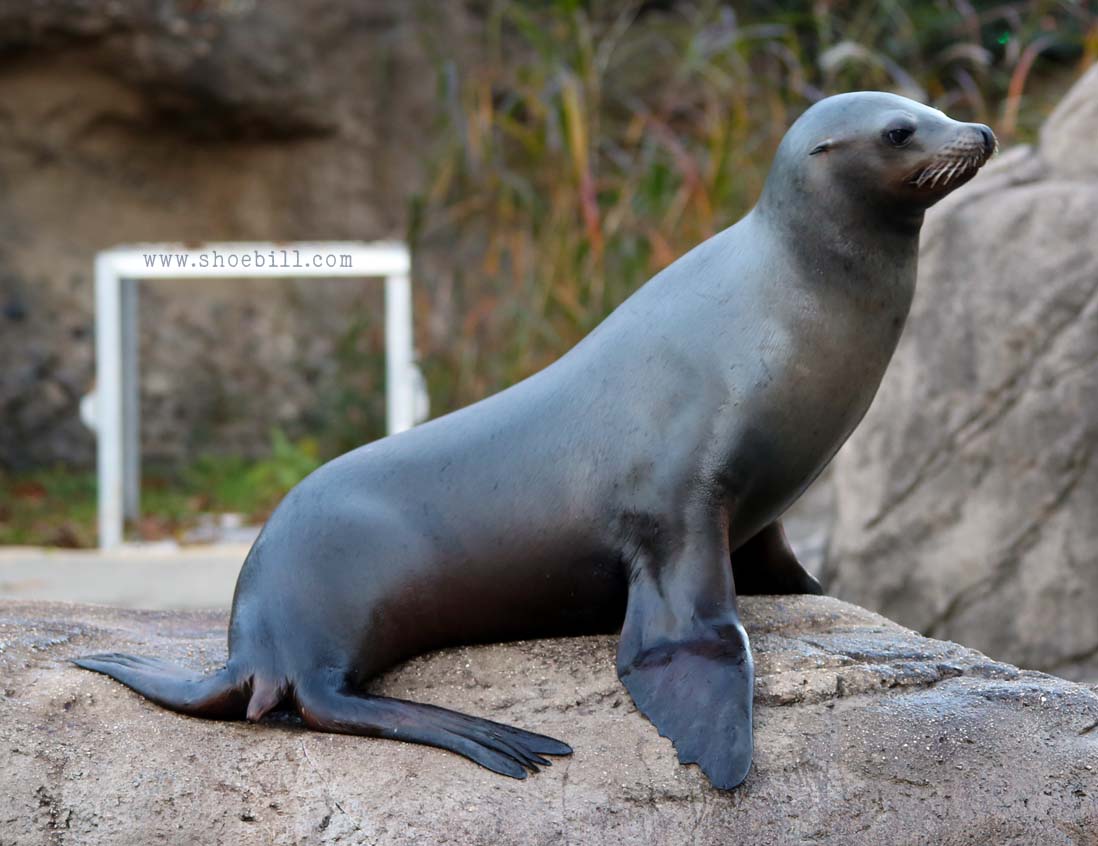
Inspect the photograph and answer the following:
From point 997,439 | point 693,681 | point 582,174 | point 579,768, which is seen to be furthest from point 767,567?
point 582,174

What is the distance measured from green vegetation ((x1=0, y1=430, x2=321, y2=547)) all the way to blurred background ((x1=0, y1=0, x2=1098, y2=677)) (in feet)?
0.10

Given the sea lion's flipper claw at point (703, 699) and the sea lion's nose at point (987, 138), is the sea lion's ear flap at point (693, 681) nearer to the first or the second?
the sea lion's flipper claw at point (703, 699)

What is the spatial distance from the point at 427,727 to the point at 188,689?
0.46m

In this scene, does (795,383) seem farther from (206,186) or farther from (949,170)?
(206,186)

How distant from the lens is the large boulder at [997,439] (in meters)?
4.79

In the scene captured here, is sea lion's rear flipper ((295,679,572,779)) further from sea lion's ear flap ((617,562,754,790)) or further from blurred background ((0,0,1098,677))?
blurred background ((0,0,1098,677))

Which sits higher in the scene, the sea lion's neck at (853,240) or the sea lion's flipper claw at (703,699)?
the sea lion's neck at (853,240)

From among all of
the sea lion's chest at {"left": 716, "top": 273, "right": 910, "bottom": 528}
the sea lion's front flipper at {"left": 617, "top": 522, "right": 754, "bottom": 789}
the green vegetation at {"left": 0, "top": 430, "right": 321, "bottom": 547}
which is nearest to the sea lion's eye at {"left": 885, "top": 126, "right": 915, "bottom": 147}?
the sea lion's chest at {"left": 716, "top": 273, "right": 910, "bottom": 528}

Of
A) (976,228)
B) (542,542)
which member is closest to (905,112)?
(542,542)

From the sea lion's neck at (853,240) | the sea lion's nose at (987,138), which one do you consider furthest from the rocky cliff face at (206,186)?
the sea lion's nose at (987,138)

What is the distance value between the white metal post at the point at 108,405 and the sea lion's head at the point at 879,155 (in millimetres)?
4694

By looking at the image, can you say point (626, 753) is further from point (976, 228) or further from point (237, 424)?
point (237, 424)

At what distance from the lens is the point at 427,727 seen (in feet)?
7.96

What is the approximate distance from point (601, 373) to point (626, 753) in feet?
2.42
